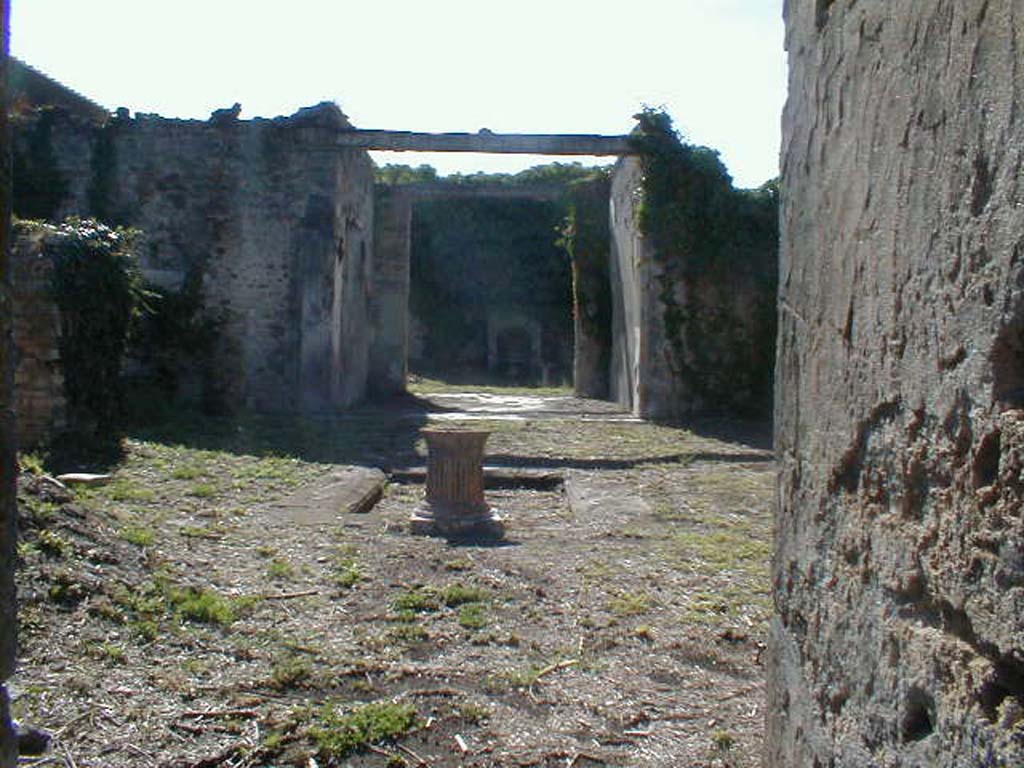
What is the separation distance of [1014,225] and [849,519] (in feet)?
2.77

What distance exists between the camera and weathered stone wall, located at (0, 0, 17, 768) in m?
2.18

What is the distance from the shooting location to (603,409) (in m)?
18.4

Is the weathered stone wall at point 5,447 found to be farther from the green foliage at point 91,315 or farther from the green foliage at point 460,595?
the green foliage at point 91,315

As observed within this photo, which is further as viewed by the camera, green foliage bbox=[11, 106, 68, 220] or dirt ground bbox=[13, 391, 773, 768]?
green foliage bbox=[11, 106, 68, 220]

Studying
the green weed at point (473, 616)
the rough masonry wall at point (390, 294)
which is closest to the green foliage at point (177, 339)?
the rough masonry wall at point (390, 294)

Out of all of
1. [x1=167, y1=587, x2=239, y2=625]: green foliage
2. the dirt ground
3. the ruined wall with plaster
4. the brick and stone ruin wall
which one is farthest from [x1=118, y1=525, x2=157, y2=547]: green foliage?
the brick and stone ruin wall

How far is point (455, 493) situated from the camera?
8547 mm

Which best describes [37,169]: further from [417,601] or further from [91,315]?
[417,601]

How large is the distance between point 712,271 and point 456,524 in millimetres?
9079

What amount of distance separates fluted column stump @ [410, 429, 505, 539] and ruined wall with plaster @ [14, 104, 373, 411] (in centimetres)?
720

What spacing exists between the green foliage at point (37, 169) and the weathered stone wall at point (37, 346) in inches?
212

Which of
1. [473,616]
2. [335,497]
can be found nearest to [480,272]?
[335,497]

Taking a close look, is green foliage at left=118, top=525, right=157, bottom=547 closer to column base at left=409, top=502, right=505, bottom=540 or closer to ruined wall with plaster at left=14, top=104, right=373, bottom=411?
column base at left=409, top=502, right=505, bottom=540

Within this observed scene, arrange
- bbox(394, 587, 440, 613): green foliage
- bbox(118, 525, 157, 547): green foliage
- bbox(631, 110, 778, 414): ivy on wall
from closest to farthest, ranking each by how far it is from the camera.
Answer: bbox(394, 587, 440, 613): green foliage → bbox(118, 525, 157, 547): green foliage → bbox(631, 110, 778, 414): ivy on wall
